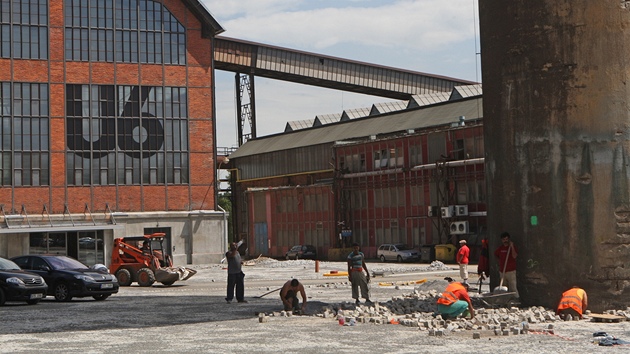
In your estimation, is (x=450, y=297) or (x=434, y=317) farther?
(x=434, y=317)

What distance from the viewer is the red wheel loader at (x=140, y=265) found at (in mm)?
39625

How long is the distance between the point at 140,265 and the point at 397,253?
27020mm

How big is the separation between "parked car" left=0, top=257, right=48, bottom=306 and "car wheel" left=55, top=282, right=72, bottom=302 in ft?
4.00

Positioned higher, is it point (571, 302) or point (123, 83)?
point (123, 83)

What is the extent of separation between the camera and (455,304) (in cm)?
2020

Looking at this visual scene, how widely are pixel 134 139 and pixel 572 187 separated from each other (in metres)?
45.5

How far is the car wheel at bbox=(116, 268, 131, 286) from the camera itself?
133 ft

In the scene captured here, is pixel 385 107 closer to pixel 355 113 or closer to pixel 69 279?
pixel 355 113

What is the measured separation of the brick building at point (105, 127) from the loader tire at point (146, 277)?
70.4 feet

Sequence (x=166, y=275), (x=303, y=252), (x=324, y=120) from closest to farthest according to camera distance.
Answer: (x=166, y=275) < (x=303, y=252) < (x=324, y=120)

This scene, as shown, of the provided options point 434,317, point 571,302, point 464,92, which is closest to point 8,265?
point 434,317

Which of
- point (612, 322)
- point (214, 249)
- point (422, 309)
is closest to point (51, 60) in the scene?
point (214, 249)

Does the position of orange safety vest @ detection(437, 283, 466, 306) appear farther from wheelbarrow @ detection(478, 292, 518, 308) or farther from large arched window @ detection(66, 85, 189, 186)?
large arched window @ detection(66, 85, 189, 186)

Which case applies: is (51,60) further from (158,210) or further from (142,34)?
(158,210)
